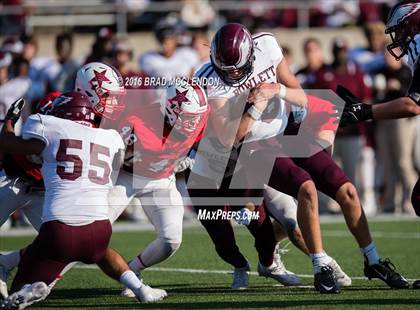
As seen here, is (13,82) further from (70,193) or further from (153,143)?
(70,193)

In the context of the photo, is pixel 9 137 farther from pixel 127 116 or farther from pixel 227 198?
pixel 227 198

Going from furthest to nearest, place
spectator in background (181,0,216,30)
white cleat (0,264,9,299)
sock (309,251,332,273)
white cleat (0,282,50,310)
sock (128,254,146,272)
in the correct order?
spectator in background (181,0,216,30), sock (128,254,146,272), sock (309,251,332,273), white cleat (0,264,9,299), white cleat (0,282,50,310)

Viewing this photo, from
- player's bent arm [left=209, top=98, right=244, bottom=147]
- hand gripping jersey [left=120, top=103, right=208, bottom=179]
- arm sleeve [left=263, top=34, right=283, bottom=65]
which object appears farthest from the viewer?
arm sleeve [left=263, top=34, right=283, bottom=65]

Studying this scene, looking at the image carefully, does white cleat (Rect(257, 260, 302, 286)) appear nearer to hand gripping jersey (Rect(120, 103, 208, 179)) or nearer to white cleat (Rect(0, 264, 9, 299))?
hand gripping jersey (Rect(120, 103, 208, 179))

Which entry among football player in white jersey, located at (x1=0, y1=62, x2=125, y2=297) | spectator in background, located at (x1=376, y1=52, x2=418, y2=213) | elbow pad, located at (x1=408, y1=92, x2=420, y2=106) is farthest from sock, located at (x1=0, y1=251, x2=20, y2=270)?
spectator in background, located at (x1=376, y1=52, x2=418, y2=213)

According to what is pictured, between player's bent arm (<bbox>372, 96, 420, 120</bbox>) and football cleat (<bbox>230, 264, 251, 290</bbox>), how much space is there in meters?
1.43

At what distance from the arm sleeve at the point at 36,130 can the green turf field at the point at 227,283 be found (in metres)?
1.04

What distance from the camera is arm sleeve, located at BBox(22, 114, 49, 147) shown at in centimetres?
552

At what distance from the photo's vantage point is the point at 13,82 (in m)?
11.0

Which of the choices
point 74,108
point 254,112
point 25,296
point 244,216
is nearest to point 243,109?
point 254,112

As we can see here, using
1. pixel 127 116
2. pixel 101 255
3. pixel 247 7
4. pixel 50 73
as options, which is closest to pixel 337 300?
pixel 101 255

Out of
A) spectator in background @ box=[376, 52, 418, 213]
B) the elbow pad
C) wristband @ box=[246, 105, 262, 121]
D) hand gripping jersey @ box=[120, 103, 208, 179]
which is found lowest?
spectator in background @ box=[376, 52, 418, 213]

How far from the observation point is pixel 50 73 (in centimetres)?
1190

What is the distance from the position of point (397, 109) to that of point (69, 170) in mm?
2053
